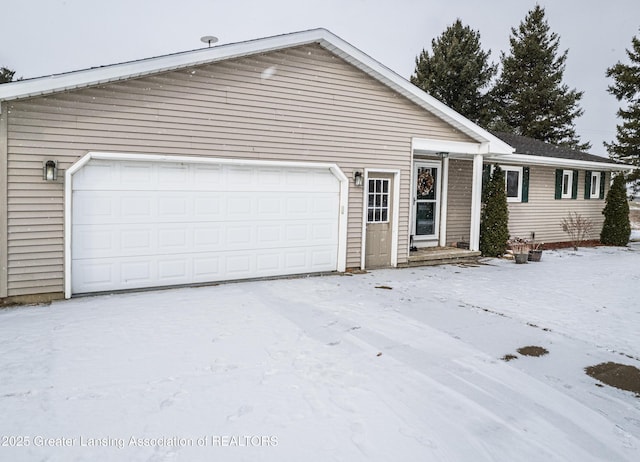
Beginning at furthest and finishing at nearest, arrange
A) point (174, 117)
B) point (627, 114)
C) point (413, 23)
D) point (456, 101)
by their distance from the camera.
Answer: point (413, 23), point (456, 101), point (627, 114), point (174, 117)

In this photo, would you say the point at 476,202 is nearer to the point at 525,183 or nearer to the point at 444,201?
the point at 444,201

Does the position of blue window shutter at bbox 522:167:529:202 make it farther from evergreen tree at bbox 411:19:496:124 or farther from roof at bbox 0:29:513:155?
evergreen tree at bbox 411:19:496:124

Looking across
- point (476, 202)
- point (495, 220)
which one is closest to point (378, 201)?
point (476, 202)

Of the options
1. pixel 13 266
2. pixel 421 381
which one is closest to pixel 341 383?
pixel 421 381

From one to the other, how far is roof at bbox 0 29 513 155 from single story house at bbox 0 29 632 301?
2 cm

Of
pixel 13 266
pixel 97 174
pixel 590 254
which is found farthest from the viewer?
pixel 590 254

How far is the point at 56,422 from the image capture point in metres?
3.08

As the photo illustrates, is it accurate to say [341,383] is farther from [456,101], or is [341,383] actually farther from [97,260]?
[456,101]

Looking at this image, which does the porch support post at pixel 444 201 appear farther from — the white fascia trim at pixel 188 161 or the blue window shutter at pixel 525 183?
the white fascia trim at pixel 188 161

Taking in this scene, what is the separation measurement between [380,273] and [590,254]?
7812 mm

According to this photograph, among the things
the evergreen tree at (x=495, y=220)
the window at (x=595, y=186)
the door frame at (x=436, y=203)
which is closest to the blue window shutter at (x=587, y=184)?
the window at (x=595, y=186)

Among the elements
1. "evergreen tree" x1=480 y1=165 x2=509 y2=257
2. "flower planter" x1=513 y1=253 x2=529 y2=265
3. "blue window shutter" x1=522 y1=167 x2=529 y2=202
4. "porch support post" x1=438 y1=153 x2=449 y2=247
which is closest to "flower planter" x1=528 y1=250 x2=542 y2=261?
"flower planter" x1=513 y1=253 x2=529 y2=265

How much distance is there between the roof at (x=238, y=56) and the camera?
598 cm

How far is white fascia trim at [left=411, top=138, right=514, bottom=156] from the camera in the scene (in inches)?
386
